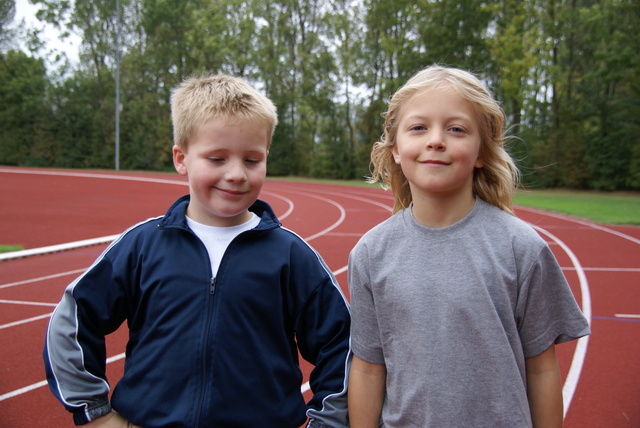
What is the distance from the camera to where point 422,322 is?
1639 mm

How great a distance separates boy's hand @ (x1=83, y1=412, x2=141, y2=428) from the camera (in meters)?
1.75

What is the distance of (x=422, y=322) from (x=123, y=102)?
4454 cm

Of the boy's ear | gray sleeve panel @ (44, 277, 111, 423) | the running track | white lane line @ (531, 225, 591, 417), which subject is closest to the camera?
gray sleeve panel @ (44, 277, 111, 423)

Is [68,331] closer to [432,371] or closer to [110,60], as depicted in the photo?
[432,371]

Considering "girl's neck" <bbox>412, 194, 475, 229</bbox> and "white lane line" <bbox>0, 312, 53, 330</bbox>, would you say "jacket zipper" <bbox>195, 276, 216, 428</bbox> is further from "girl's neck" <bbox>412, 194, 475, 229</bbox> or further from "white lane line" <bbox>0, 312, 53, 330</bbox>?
"white lane line" <bbox>0, 312, 53, 330</bbox>

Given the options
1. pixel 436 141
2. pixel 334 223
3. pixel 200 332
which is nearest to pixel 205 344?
pixel 200 332

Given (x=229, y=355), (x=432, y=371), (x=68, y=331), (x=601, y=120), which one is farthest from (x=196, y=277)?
(x=601, y=120)

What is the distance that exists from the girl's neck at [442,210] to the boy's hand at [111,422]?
1142 mm

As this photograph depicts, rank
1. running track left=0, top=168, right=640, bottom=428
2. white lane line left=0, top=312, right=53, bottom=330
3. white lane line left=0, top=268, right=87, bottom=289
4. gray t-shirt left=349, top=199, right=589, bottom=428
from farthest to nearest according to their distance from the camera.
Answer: white lane line left=0, top=268, right=87, bottom=289, white lane line left=0, top=312, right=53, bottom=330, running track left=0, top=168, right=640, bottom=428, gray t-shirt left=349, top=199, right=589, bottom=428

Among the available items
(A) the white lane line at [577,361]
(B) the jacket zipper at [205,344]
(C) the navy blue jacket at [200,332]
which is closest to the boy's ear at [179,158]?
(C) the navy blue jacket at [200,332]

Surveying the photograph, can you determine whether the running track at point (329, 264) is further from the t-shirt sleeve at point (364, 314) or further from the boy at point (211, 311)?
the t-shirt sleeve at point (364, 314)

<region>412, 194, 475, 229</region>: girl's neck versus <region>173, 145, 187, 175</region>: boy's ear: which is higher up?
<region>173, 145, 187, 175</region>: boy's ear

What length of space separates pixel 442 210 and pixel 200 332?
86cm

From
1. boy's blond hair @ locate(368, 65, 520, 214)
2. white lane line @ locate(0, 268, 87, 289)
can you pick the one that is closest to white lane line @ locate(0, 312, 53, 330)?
white lane line @ locate(0, 268, 87, 289)
